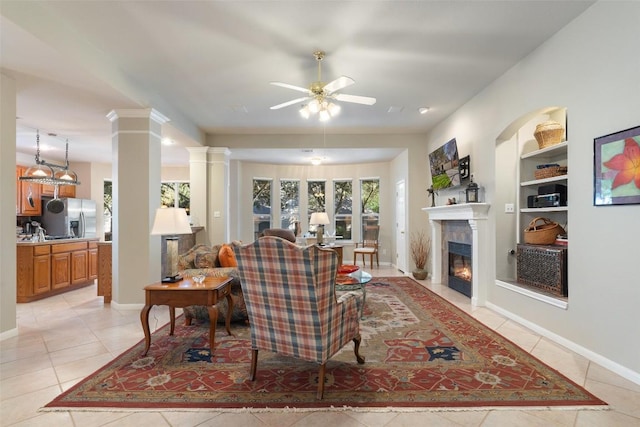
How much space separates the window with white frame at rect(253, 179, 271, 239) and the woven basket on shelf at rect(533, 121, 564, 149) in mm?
6508

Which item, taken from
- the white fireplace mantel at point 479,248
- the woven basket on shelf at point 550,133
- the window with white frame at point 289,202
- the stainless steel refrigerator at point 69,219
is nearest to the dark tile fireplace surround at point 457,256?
the white fireplace mantel at point 479,248

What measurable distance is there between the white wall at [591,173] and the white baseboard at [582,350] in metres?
0.01

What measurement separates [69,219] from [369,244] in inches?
267

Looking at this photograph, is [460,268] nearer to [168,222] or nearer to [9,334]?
[168,222]

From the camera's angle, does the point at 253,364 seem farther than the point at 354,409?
Yes

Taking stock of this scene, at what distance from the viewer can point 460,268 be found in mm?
5305

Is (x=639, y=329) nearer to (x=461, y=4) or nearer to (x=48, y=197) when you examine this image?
(x=461, y=4)

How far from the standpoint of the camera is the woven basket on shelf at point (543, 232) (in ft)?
11.5

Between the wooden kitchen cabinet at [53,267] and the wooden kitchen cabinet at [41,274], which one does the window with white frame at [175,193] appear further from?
the wooden kitchen cabinet at [41,274]

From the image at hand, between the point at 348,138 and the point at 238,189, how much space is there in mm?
3265

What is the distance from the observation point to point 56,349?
9.64 ft

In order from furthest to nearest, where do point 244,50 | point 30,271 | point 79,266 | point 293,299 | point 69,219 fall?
point 69,219 → point 79,266 → point 30,271 → point 244,50 → point 293,299

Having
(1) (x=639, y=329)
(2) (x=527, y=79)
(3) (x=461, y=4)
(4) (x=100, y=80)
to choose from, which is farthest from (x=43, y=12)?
(1) (x=639, y=329)

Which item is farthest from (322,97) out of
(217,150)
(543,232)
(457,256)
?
(217,150)
